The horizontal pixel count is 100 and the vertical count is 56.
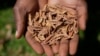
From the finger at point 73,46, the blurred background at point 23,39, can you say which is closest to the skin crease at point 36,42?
the finger at point 73,46

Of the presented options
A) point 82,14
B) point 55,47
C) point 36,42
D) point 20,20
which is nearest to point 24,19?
point 20,20

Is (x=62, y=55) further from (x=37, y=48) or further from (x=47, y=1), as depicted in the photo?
(x=47, y=1)

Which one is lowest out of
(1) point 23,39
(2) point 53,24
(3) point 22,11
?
(1) point 23,39

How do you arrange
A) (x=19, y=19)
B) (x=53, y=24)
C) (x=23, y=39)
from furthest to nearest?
(x=23, y=39), (x=53, y=24), (x=19, y=19)

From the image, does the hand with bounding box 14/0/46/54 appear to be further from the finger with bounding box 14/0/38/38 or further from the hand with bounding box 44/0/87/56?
the hand with bounding box 44/0/87/56

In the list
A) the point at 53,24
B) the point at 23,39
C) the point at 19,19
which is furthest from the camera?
the point at 23,39

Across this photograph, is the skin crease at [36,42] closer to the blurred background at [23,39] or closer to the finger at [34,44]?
the finger at [34,44]

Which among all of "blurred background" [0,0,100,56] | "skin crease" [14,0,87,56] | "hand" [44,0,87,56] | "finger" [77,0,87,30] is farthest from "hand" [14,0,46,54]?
"blurred background" [0,0,100,56]

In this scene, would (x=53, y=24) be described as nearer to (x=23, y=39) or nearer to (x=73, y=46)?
(x=73, y=46)
